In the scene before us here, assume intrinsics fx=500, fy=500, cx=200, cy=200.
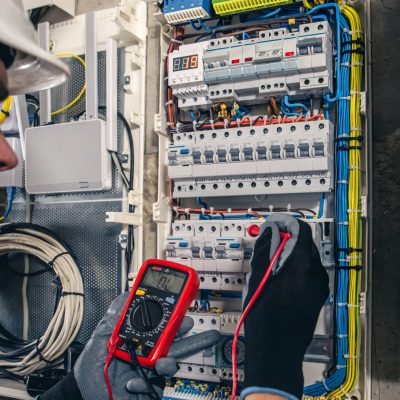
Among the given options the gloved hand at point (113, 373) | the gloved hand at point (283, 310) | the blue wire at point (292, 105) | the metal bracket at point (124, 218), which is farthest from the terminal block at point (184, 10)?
the gloved hand at point (113, 373)

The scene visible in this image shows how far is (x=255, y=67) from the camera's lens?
1.84 metres

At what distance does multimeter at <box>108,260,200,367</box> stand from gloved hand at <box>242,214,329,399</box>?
0.95 ft

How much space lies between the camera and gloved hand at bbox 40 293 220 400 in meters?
1.67

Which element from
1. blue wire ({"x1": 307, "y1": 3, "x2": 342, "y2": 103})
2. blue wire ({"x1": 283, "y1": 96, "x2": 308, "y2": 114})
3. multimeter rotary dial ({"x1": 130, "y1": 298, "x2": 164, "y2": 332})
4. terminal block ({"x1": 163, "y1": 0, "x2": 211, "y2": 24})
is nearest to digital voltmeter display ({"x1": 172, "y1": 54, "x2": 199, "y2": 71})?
terminal block ({"x1": 163, "y1": 0, "x2": 211, "y2": 24})

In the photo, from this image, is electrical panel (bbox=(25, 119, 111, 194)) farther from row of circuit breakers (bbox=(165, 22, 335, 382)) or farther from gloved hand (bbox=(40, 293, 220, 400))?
gloved hand (bbox=(40, 293, 220, 400))

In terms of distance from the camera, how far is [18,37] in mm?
1194

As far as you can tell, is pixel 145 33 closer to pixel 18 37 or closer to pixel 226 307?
pixel 18 37

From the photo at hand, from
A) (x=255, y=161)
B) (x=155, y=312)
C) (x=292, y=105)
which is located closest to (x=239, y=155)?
(x=255, y=161)

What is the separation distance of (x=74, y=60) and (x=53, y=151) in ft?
1.59

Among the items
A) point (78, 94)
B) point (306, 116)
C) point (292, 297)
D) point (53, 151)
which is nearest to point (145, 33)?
point (78, 94)

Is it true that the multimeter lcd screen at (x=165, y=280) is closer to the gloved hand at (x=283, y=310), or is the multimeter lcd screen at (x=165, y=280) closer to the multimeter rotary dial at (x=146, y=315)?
the multimeter rotary dial at (x=146, y=315)

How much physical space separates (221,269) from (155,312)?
31cm

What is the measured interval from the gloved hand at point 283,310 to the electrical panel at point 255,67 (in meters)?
0.58

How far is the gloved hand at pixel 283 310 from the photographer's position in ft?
4.46
